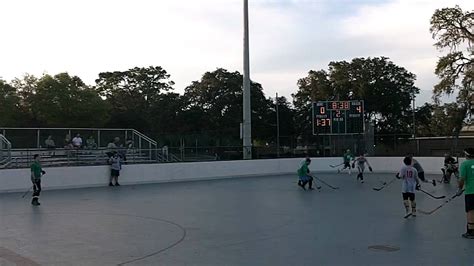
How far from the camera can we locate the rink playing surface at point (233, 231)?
818 cm

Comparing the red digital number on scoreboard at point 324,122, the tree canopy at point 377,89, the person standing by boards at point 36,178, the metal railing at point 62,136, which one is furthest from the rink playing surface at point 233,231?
the tree canopy at point 377,89

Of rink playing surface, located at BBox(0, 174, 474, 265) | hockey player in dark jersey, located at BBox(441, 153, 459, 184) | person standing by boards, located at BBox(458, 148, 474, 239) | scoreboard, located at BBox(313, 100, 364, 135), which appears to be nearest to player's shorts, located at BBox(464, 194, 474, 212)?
person standing by boards, located at BBox(458, 148, 474, 239)

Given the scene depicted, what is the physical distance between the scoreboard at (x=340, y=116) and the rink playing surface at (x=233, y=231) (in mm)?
15514

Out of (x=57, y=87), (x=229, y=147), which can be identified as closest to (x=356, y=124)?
(x=229, y=147)

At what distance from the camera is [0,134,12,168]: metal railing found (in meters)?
24.7

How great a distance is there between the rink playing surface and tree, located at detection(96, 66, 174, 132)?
47.8 meters

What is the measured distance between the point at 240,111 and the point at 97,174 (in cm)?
3894

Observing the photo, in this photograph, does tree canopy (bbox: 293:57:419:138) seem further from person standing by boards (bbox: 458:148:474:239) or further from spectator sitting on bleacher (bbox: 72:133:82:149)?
person standing by boards (bbox: 458:148:474:239)

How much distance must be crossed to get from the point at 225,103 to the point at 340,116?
3132 centimetres

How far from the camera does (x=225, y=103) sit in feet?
209

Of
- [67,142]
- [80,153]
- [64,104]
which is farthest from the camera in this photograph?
[64,104]

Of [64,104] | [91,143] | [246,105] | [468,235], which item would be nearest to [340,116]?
[246,105]

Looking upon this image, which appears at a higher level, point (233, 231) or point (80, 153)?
point (80, 153)

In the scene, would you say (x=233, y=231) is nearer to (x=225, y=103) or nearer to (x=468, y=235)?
(x=468, y=235)
